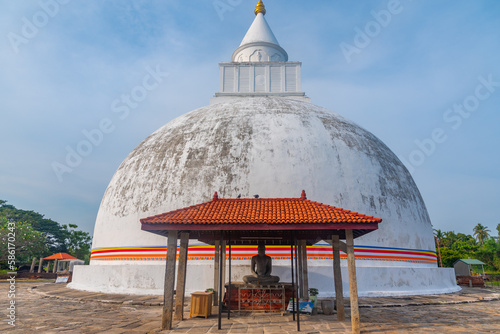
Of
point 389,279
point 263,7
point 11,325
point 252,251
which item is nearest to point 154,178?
point 252,251

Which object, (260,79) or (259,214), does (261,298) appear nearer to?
(259,214)

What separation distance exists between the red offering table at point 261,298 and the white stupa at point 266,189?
354 centimetres

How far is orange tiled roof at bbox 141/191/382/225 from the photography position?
8492 mm

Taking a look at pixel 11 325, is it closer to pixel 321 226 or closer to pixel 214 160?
pixel 321 226

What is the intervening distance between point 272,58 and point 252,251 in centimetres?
1737

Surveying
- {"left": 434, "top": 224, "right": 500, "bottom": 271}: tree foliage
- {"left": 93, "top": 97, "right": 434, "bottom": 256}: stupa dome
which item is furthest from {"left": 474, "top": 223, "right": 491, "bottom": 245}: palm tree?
{"left": 93, "top": 97, "right": 434, "bottom": 256}: stupa dome

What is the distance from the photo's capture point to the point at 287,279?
47.1 feet

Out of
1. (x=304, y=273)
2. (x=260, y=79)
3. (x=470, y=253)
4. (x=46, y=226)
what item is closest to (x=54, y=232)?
(x=46, y=226)

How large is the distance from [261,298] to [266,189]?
19.1 feet

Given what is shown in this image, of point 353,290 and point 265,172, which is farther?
point 265,172

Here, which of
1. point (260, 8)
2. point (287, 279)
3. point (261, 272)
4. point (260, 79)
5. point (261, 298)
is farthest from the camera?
point (260, 8)

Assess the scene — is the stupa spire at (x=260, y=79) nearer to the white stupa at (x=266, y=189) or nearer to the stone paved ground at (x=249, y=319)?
the white stupa at (x=266, y=189)

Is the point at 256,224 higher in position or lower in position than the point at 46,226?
lower

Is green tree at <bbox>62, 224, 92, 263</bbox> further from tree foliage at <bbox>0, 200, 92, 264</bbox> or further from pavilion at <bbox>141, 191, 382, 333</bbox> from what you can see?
pavilion at <bbox>141, 191, 382, 333</bbox>
